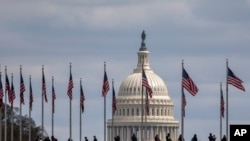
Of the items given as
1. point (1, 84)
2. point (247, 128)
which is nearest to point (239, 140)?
point (247, 128)

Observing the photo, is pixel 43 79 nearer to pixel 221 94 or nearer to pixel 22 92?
pixel 22 92

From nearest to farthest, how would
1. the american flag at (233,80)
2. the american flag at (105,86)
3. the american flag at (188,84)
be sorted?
1. the american flag at (233,80)
2. the american flag at (188,84)
3. the american flag at (105,86)

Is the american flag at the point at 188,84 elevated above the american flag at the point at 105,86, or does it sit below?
below

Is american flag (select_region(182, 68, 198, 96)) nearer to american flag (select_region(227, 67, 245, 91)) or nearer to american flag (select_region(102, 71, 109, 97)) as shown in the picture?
american flag (select_region(227, 67, 245, 91))

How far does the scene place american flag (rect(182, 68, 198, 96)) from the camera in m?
118

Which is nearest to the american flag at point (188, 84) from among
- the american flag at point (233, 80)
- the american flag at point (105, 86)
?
the american flag at point (233, 80)

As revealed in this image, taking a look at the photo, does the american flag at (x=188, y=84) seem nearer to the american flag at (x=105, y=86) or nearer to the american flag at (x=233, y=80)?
the american flag at (x=233, y=80)

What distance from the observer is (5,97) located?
→ 15150 centimetres

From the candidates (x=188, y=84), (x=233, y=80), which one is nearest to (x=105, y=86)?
(x=188, y=84)

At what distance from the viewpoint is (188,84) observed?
119812 millimetres

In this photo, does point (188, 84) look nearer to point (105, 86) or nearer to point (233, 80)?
point (233, 80)

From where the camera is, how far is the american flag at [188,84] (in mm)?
118375

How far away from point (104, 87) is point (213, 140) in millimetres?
20101

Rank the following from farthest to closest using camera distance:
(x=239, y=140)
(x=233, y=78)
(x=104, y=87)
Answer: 1. (x=104, y=87)
2. (x=233, y=78)
3. (x=239, y=140)
